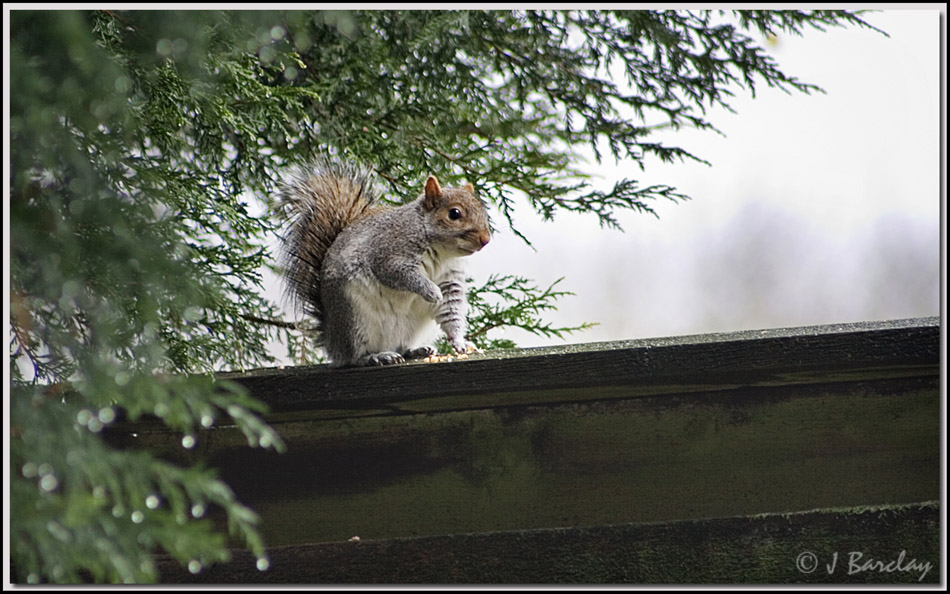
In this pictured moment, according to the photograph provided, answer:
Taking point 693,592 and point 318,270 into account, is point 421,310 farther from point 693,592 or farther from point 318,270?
point 693,592

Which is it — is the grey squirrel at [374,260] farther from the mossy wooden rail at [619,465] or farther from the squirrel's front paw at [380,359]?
the mossy wooden rail at [619,465]

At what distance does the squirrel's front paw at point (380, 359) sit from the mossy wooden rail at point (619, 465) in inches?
2.9

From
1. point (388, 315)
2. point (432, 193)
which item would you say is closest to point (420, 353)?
point (388, 315)

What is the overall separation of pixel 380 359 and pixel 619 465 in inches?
11.8

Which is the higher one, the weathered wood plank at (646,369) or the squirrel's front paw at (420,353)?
the squirrel's front paw at (420,353)

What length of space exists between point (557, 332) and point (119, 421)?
0.66 meters

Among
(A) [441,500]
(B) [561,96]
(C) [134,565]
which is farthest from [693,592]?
(B) [561,96]

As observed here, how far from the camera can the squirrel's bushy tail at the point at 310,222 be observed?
1114mm

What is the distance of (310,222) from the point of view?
1.12 metres

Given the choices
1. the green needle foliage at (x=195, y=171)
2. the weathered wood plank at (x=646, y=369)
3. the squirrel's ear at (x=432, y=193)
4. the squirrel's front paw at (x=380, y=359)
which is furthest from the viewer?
the squirrel's ear at (x=432, y=193)

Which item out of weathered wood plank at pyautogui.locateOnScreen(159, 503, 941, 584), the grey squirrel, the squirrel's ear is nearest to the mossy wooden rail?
weathered wood plank at pyautogui.locateOnScreen(159, 503, 941, 584)

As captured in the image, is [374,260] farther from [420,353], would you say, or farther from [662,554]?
[662,554]

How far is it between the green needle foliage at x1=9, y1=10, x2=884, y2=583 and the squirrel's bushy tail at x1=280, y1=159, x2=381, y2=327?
40 mm

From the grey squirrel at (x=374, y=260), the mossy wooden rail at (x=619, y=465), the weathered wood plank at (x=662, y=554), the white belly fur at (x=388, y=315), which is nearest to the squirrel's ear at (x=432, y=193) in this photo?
the grey squirrel at (x=374, y=260)
